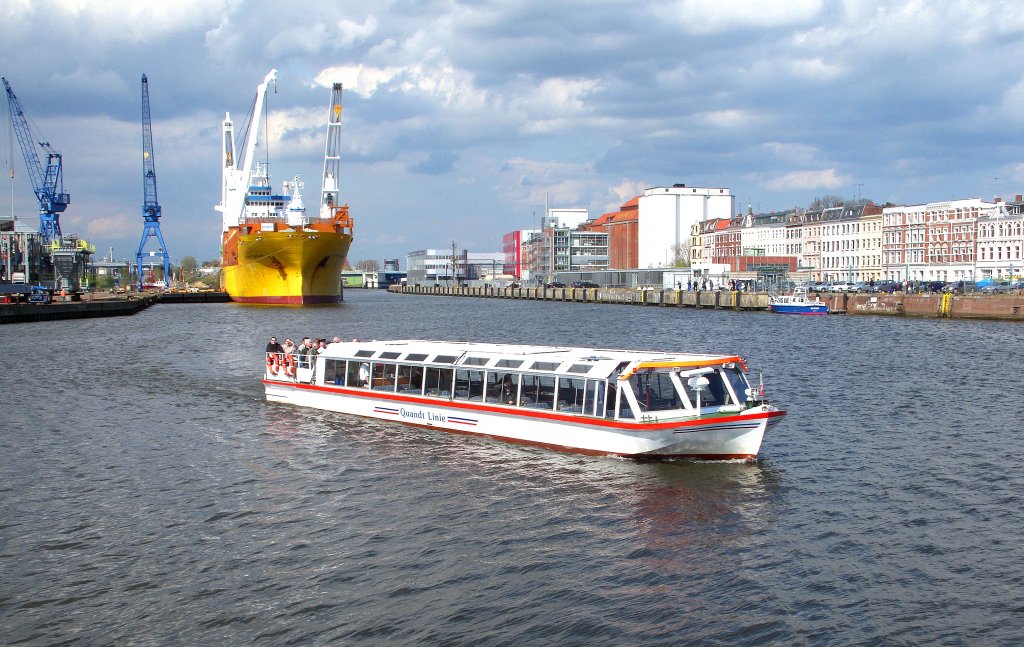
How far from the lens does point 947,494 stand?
909 inches

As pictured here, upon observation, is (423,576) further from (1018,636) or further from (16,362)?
(16,362)

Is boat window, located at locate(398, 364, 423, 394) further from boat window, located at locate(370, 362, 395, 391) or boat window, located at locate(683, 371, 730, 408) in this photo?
boat window, located at locate(683, 371, 730, 408)

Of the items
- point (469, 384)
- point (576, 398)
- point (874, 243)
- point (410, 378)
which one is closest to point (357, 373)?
point (410, 378)

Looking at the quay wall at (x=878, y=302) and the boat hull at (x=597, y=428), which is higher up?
the quay wall at (x=878, y=302)

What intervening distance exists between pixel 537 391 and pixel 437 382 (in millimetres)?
4549

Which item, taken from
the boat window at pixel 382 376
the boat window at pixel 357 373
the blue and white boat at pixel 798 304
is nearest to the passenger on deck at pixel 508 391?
the boat window at pixel 382 376

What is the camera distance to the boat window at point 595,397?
26109 millimetres

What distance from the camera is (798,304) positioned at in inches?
3994

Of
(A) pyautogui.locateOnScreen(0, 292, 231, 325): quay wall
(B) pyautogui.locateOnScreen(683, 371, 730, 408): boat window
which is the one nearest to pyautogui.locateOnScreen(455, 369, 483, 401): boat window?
(B) pyautogui.locateOnScreen(683, 371, 730, 408): boat window

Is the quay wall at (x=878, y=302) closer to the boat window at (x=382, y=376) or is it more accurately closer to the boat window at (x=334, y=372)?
the boat window at (x=382, y=376)

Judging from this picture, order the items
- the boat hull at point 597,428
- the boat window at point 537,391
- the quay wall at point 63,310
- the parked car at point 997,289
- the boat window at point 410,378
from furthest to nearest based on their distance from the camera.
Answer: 1. the parked car at point 997,289
2. the quay wall at point 63,310
3. the boat window at point 410,378
4. the boat window at point 537,391
5. the boat hull at point 597,428

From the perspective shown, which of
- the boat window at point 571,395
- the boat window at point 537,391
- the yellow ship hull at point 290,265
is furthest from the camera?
the yellow ship hull at point 290,265

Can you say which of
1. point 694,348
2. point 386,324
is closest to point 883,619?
point 694,348

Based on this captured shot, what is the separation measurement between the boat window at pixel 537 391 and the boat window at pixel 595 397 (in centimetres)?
135
